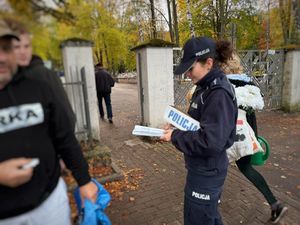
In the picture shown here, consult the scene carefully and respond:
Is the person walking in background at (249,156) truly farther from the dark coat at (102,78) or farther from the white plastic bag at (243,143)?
the dark coat at (102,78)

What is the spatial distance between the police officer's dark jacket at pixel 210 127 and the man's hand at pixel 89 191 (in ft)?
2.27

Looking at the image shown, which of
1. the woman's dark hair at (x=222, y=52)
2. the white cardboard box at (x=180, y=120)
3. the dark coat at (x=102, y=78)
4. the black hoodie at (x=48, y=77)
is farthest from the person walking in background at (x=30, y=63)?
the woman's dark hair at (x=222, y=52)

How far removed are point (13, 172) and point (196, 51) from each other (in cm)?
133

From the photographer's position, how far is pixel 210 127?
1.79m

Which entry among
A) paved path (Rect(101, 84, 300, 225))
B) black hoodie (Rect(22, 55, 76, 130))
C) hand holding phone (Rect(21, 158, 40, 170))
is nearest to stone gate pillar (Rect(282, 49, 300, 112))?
paved path (Rect(101, 84, 300, 225))

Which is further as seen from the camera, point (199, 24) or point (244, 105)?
point (199, 24)

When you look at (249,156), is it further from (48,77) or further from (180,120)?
(48,77)

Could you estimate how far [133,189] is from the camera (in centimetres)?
391

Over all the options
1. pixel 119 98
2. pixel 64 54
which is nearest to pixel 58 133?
pixel 64 54

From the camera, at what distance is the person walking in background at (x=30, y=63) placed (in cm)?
102

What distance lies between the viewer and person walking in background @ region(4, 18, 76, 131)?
1.02 metres

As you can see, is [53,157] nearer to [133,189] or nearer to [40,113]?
[40,113]

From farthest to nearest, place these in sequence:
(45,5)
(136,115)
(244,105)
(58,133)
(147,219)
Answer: (136,115) < (147,219) < (244,105) < (58,133) < (45,5)

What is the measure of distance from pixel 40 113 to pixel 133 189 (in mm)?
2887
